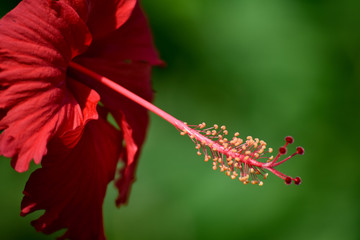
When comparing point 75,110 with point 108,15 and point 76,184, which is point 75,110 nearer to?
point 76,184

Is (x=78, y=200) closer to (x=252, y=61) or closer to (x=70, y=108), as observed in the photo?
(x=70, y=108)

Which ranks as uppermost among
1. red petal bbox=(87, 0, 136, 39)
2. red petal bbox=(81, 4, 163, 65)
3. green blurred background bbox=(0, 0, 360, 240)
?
red petal bbox=(87, 0, 136, 39)

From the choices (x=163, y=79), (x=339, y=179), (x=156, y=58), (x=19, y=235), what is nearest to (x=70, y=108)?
(x=156, y=58)

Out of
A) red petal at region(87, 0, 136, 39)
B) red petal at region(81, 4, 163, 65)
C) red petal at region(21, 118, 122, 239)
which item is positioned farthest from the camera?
red petal at region(81, 4, 163, 65)

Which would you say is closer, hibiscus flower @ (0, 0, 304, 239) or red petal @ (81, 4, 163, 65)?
hibiscus flower @ (0, 0, 304, 239)

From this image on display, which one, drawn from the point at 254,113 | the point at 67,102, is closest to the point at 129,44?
the point at 67,102

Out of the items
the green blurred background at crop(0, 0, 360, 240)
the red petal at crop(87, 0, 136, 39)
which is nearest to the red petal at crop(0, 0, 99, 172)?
the red petal at crop(87, 0, 136, 39)

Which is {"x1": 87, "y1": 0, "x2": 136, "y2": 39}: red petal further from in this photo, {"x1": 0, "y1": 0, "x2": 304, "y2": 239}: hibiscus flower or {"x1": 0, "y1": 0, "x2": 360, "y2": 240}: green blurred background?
{"x1": 0, "y1": 0, "x2": 360, "y2": 240}: green blurred background
